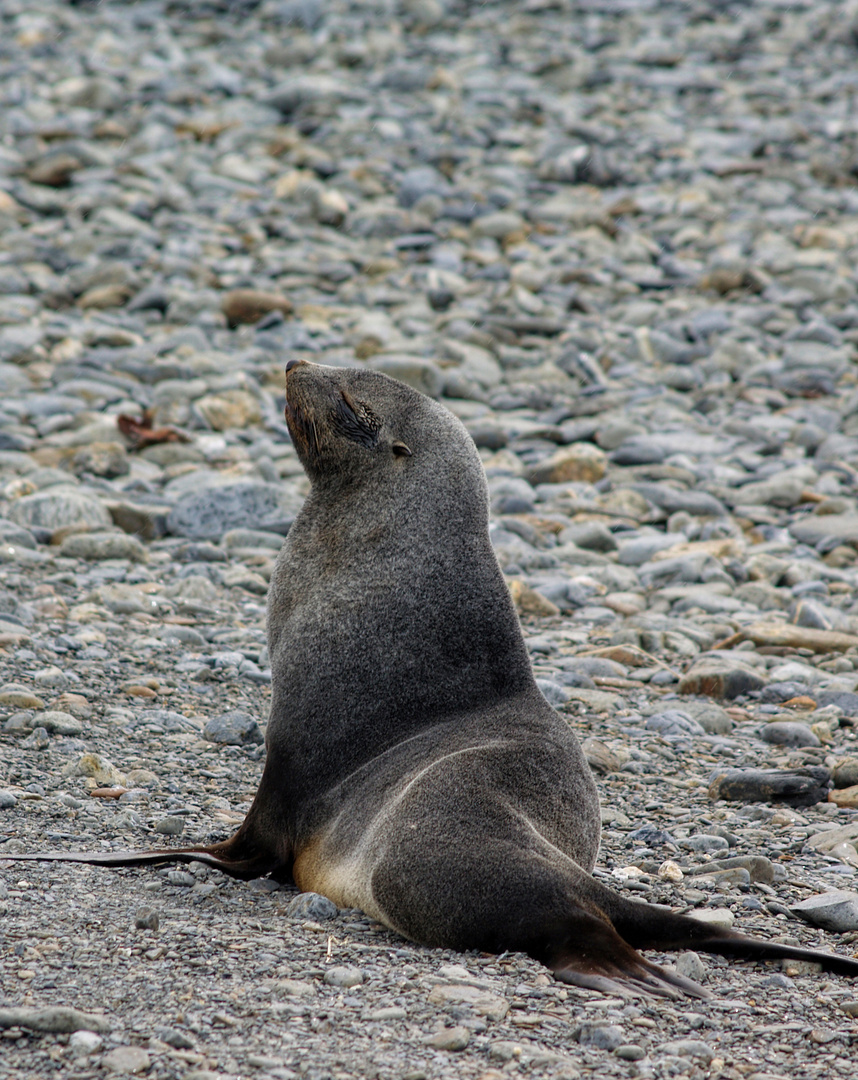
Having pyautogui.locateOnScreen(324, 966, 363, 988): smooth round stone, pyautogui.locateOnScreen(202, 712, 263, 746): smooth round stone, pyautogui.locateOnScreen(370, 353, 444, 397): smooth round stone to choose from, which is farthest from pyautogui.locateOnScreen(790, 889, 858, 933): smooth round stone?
pyautogui.locateOnScreen(370, 353, 444, 397): smooth round stone

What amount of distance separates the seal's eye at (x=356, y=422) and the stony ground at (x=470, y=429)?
1370 millimetres

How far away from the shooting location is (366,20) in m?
18.6

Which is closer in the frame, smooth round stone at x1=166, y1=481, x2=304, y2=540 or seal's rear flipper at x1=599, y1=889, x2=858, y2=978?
seal's rear flipper at x1=599, y1=889, x2=858, y2=978

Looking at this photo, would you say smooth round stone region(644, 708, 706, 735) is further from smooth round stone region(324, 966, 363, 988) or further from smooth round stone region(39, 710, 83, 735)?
smooth round stone region(324, 966, 363, 988)

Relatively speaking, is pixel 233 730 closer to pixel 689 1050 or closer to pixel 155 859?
pixel 155 859

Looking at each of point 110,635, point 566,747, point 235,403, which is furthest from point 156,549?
point 566,747

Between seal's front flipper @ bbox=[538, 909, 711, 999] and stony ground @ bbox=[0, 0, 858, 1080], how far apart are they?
0.19 feet

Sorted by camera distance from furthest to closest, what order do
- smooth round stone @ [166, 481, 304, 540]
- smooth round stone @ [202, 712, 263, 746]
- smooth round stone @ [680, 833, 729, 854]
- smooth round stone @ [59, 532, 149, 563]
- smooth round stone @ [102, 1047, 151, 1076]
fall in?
smooth round stone @ [166, 481, 304, 540] < smooth round stone @ [59, 532, 149, 563] < smooth round stone @ [202, 712, 263, 746] < smooth round stone @ [680, 833, 729, 854] < smooth round stone @ [102, 1047, 151, 1076]

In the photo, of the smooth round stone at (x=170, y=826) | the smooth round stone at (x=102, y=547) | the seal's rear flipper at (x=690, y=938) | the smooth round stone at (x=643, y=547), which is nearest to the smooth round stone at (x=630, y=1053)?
the seal's rear flipper at (x=690, y=938)

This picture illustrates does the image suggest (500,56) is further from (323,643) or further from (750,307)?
(323,643)

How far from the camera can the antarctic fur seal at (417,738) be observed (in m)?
3.45

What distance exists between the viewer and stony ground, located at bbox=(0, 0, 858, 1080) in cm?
317

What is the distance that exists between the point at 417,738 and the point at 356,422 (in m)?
1.10

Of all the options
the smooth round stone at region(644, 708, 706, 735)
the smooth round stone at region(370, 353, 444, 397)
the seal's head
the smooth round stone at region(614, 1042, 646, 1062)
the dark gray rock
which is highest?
the seal's head
